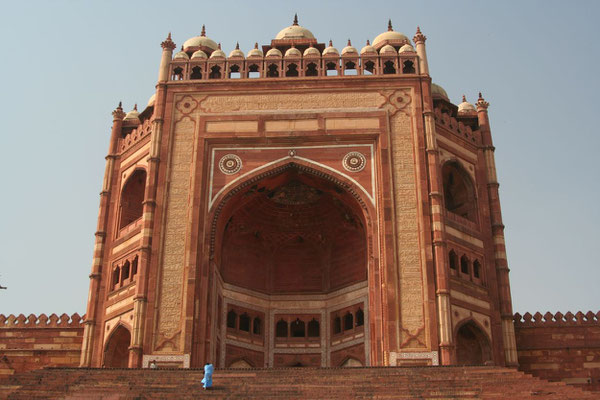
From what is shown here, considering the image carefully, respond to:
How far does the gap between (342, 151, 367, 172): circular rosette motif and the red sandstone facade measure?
6 cm

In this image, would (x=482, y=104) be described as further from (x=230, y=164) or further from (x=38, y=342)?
(x=38, y=342)

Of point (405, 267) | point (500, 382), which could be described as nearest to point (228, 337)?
point (405, 267)

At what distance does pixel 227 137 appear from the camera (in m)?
25.4

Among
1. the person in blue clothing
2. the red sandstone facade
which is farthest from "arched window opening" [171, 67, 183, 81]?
the person in blue clothing

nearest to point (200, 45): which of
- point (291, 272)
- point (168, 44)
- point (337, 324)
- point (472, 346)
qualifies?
point (168, 44)

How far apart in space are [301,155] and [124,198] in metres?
6.09

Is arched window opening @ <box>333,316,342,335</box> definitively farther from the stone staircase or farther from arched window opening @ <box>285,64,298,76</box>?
arched window opening @ <box>285,64,298,76</box>

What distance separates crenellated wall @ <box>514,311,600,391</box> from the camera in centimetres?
2480

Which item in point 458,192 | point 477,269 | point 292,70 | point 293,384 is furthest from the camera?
point 458,192

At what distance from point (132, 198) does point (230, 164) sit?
4.29 metres

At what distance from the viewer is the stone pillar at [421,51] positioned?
1037 inches

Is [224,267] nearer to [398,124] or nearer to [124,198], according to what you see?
[124,198]

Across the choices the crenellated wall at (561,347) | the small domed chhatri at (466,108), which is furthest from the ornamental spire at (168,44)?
the crenellated wall at (561,347)

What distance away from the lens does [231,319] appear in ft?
85.4
